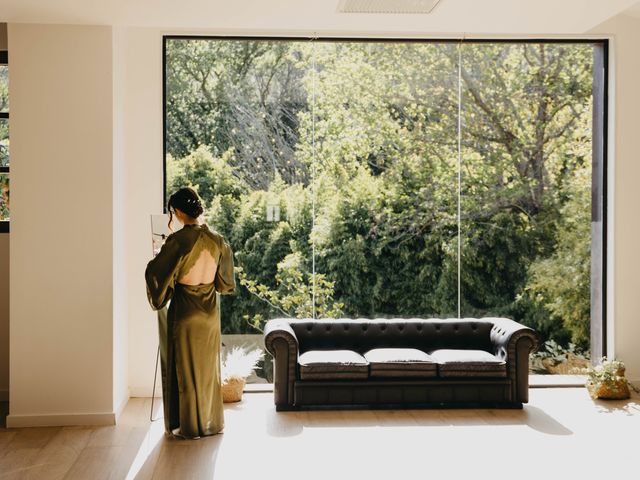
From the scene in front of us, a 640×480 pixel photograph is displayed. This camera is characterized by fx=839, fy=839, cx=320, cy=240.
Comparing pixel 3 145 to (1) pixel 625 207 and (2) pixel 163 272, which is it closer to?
(2) pixel 163 272

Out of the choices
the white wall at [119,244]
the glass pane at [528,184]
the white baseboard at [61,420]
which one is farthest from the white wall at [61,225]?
the glass pane at [528,184]

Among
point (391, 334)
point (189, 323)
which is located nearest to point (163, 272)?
point (189, 323)

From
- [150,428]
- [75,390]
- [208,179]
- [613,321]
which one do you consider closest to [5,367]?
[75,390]

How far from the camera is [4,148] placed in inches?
281

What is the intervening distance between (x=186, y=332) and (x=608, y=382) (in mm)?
3621

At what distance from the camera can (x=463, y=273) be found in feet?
25.0

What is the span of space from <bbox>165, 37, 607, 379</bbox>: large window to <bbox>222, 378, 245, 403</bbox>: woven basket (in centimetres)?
48

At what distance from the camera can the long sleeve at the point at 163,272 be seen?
5.67m

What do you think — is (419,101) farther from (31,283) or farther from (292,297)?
(31,283)

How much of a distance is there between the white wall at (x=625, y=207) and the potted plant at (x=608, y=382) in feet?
1.56

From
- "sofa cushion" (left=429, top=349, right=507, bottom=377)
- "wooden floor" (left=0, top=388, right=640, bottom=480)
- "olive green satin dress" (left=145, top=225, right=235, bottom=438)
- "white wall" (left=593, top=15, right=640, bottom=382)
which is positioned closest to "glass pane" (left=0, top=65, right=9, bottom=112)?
"olive green satin dress" (left=145, top=225, right=235, bottom=438)

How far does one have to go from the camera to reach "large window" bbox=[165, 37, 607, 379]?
745 cm

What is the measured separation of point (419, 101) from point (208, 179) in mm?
2019

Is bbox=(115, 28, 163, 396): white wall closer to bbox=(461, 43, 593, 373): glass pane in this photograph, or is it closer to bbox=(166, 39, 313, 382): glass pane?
bbox=(166, 39, 313, 382): glass pane
